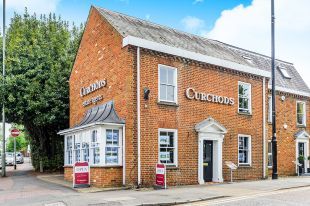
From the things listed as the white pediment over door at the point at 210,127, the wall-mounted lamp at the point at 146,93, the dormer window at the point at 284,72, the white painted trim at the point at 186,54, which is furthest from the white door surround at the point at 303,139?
the wall-mounted lamp at the point at 146,93

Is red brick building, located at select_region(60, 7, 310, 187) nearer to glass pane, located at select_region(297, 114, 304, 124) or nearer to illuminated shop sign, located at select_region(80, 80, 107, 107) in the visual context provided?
illuminated shop sign, located at select_region(80, 80, 107, 107)

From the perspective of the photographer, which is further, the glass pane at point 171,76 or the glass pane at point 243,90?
the glass pane at point 243,90

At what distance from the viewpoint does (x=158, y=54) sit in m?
17.9

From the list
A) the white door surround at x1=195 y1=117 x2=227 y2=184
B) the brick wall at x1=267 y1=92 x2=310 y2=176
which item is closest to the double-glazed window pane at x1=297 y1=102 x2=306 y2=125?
the brick wall at x1=267 y1=92 x2=310 y2=176

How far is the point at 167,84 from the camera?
59.8 ft

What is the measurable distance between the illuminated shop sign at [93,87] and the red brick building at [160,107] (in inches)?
2.8

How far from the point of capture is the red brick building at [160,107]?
16.8 meters

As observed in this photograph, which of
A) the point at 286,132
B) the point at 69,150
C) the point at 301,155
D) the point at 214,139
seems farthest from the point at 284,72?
the point at 69,150

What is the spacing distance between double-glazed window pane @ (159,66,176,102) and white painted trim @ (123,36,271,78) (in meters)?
0.87

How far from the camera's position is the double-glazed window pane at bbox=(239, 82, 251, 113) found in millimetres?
21862

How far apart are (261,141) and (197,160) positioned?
5.62 meters

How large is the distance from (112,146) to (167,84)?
155 inches

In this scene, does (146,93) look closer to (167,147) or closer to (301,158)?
(167,147)

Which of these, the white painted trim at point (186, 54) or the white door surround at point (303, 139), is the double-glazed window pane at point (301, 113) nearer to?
the white door surround at point (303, 139)
